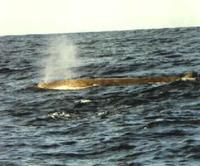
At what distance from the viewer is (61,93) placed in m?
35.7

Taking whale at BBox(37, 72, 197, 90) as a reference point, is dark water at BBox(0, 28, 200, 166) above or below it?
below

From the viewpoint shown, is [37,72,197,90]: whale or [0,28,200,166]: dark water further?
[37,72,197,90]: whale

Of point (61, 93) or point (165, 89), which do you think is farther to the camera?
point (61, 93)

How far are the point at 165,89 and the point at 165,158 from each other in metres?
13.5

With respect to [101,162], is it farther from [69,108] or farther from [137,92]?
[137,92]

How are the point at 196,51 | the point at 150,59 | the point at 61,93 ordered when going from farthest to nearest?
1. the point at 196,51
2. the point at 150,59
3. the point at 61,93

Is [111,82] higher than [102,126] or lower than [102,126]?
higher

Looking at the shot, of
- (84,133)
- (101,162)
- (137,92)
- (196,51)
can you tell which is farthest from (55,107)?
(196,51)

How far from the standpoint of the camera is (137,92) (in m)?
32.9

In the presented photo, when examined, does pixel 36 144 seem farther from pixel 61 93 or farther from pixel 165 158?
pixel 61 93

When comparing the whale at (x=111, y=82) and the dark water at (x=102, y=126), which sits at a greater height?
the whale at (x=111, y=82)

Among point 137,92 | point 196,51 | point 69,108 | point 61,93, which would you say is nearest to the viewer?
point 69,108

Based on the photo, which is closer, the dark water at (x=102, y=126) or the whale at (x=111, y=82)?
the dark water at (x=102, y=126)

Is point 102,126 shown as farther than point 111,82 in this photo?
No
